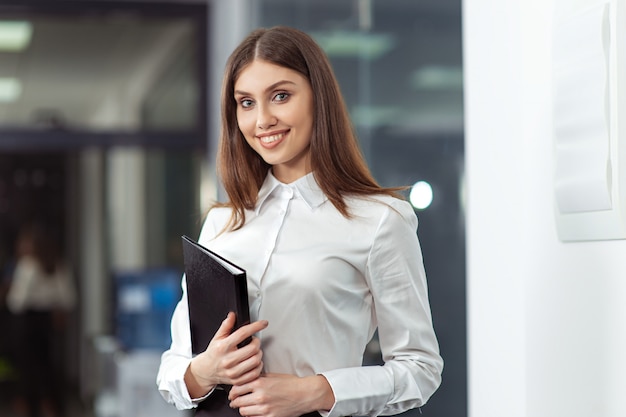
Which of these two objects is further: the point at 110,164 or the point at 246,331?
the point at 110,164

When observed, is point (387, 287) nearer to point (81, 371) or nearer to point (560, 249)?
point (560, 249)

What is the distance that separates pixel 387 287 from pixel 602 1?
595mm

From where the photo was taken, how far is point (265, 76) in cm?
162

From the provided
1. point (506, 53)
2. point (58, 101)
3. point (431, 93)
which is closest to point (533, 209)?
point (506, 53)

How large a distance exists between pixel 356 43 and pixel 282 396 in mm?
1954

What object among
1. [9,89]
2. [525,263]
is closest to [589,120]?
[525,263]

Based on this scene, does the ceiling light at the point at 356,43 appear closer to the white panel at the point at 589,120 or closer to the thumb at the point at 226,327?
the white panel at the point at 589,120

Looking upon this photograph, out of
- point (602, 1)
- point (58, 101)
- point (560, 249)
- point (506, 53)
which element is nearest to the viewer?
point (602, 1)

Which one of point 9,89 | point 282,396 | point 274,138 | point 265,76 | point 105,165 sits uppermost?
point 9,89

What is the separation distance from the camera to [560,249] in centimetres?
172

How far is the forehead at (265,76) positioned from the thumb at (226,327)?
39cm

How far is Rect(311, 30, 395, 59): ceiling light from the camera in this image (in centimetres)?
298

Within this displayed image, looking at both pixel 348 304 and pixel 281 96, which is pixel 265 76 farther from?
pixel 348 304

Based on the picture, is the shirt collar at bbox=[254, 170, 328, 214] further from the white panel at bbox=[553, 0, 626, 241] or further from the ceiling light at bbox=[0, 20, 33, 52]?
the ceiling light at bbox=[0, 20, 33, 52]
